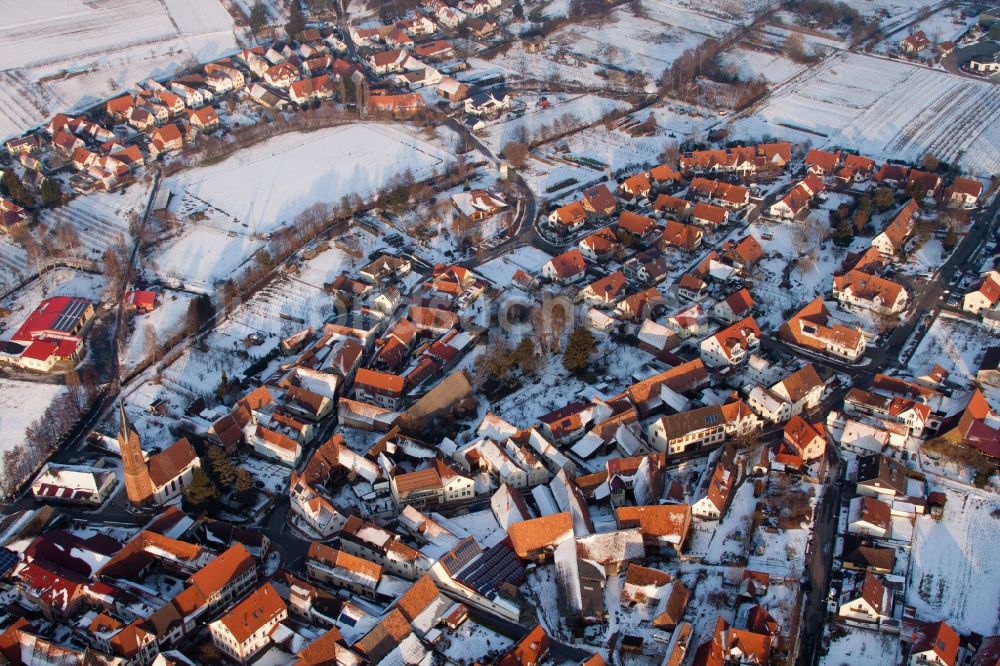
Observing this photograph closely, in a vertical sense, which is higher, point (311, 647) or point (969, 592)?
point (311, 647)

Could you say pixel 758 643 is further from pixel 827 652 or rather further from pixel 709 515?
pixel 709 515

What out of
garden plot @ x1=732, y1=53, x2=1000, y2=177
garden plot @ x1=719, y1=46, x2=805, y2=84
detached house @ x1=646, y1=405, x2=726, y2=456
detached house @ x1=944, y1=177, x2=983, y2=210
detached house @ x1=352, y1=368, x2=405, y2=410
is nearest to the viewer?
detached house @ x1=646, y1=405, x2=726, y2=456

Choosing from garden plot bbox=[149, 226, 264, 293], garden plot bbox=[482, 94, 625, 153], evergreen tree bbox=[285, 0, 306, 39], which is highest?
evergreen tree bbox=[285, 0, 306, 39]

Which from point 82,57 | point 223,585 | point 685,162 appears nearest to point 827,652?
point 223,585

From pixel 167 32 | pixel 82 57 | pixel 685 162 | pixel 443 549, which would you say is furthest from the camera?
pixel 167 32

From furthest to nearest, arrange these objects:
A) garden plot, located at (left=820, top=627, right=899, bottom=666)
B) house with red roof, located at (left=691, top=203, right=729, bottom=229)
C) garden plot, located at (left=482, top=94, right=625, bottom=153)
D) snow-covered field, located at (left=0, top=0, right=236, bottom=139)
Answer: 1. snow-covered field, located at (left=0, top=0, right=236, bottom=139)
2. garden plot, located at (left=482, top=94, right=625, bottom=153)
3. house with red roof, located at (left=691, top=203, right=729, bottom=229)
4. garden plot, located at (left=820, top=627, right=899, bottom=666)

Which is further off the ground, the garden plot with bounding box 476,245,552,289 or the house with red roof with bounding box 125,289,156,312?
the house with red roof with bounding box 125,289,156,312

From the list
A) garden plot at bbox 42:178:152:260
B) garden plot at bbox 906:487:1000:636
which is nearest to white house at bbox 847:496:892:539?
garden plot at bbox 906:487:1000:636

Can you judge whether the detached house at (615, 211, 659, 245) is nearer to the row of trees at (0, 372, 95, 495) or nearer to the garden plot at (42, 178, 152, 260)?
the row of trees at (0, 372, 95, 495)

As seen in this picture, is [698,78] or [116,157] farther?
[698,78]
